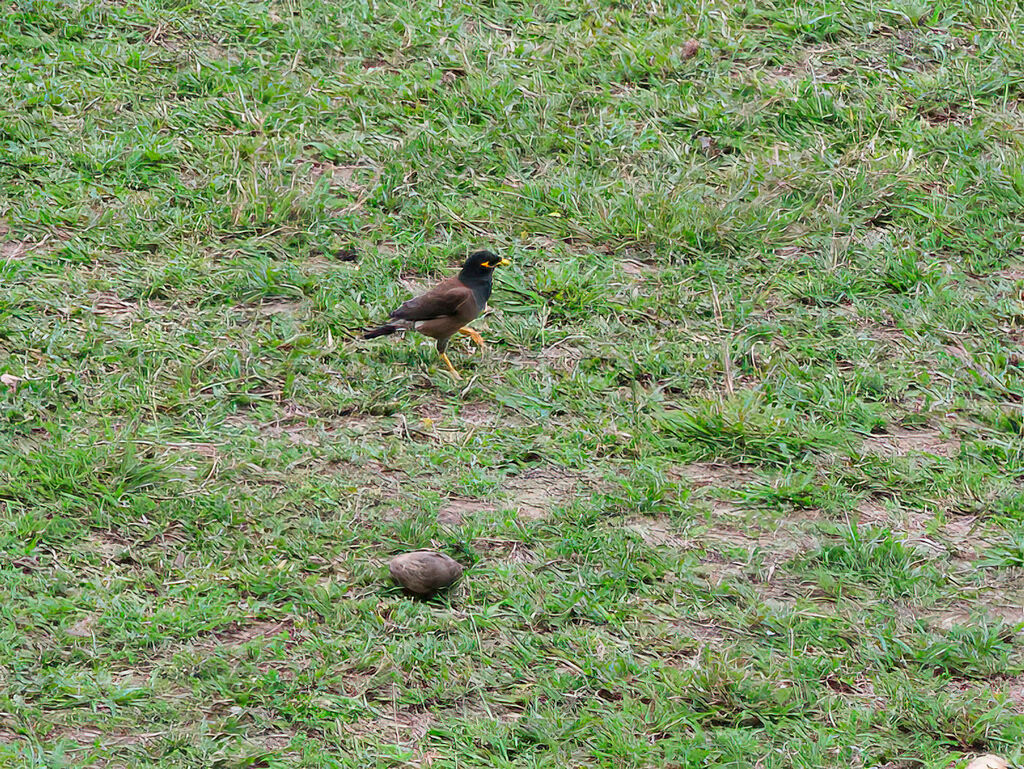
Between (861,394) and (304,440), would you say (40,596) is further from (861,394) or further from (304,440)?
(861,394)

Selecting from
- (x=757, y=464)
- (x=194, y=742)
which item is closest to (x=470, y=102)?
(x=757, y=464)

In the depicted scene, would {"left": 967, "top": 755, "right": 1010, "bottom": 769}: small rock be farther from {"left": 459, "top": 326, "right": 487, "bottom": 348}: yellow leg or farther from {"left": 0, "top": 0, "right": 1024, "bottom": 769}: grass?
{"left": 459, "top": 326, "right": 487, "bottom": 348}: yellow leg

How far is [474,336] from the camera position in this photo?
239 inches

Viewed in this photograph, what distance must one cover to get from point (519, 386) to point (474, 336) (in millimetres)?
396

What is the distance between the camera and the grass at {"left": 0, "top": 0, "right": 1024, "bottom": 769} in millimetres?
4184

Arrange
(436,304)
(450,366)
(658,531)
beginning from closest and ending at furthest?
(658,531) → (436,304) → (450,366)

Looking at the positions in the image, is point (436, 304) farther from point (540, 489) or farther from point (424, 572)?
point (424, 572)

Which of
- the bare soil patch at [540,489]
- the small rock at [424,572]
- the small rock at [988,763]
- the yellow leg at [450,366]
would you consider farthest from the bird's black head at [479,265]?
the small rock at [988,763]

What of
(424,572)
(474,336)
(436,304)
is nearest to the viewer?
(424,572)

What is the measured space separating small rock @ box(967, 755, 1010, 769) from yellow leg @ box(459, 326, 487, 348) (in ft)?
9.52

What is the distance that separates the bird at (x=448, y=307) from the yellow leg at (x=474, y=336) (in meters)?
0.10

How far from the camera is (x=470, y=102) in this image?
7.70 metres

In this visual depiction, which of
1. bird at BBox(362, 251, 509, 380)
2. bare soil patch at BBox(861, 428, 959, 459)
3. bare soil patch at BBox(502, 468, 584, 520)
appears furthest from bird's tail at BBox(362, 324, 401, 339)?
bare soil patch at BBox(861, 428, 959, 459)

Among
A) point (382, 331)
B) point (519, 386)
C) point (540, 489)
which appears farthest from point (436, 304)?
point (540, 489)
